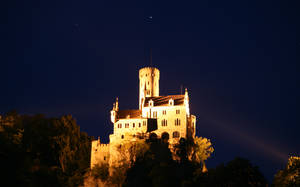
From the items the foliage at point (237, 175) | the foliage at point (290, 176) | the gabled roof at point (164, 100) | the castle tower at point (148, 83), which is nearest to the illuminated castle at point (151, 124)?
the gabled roof at point (164, 100)

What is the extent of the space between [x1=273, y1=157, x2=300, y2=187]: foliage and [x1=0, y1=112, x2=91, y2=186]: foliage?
118ft

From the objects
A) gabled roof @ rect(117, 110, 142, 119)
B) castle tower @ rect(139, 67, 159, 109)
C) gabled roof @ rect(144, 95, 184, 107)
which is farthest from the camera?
castle tower @ rect(139, 67, 159, 109)

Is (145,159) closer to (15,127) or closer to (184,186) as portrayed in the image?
(184,186)

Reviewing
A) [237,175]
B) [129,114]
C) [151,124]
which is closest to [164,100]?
[151,124]

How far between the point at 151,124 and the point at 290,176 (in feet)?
145

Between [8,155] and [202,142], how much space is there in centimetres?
4923

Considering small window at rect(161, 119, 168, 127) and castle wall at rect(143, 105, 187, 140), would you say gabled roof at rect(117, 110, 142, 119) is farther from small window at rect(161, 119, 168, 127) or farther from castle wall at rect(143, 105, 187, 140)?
small window at rect(161, 119, 168, 127)

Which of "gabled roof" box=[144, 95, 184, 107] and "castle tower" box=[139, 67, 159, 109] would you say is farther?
"castle tower" box=[139, 67, 159, 109]

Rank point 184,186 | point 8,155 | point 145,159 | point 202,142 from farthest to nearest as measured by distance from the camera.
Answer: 1. point 202,142
2. point 145,159
3. point 184,186
4. point 8,155

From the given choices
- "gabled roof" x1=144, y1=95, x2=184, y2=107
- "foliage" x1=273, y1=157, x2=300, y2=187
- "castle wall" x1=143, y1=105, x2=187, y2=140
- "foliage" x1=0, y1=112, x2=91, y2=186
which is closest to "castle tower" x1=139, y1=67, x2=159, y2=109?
"gabled roof" x1=144, y1=95, x2=184, y2=107

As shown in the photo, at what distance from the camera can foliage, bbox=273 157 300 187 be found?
5289cm

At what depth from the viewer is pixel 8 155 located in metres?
55.1

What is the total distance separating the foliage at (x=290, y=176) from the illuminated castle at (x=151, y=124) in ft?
107

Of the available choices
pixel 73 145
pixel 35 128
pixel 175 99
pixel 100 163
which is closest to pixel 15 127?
pixel 35 128
